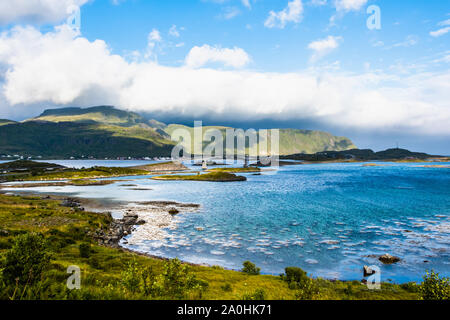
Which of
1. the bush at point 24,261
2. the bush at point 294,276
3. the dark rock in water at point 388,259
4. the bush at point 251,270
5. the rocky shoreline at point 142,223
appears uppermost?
the bush at point 24,261

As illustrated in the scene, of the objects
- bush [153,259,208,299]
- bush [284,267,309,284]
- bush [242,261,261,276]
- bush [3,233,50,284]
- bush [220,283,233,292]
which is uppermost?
bush [3,233,50,284]

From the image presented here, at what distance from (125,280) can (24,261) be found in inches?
231

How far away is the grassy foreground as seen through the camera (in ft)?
47.5

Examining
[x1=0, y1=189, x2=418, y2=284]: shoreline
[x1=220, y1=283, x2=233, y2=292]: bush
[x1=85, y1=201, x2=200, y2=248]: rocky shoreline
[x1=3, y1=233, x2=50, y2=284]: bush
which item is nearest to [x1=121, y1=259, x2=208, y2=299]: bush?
[x1=220, y1=283, x2=233, y2=292]: bush

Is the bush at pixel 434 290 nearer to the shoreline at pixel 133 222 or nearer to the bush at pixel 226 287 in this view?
the shoreline at pixel 133 222

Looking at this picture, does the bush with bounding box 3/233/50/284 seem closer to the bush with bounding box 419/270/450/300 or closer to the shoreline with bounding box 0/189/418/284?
the shoreline with bounding box 0/189/418/284

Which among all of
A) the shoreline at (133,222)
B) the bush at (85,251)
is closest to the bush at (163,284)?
the shoreline at (133,222)

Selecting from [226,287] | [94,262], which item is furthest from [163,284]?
[94,262]

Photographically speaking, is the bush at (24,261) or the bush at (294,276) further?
the bush at (294,276)

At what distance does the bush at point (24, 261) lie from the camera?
14.9 metres

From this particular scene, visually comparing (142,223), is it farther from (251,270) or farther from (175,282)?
(175,282)

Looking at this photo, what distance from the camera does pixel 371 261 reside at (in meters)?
39.1
